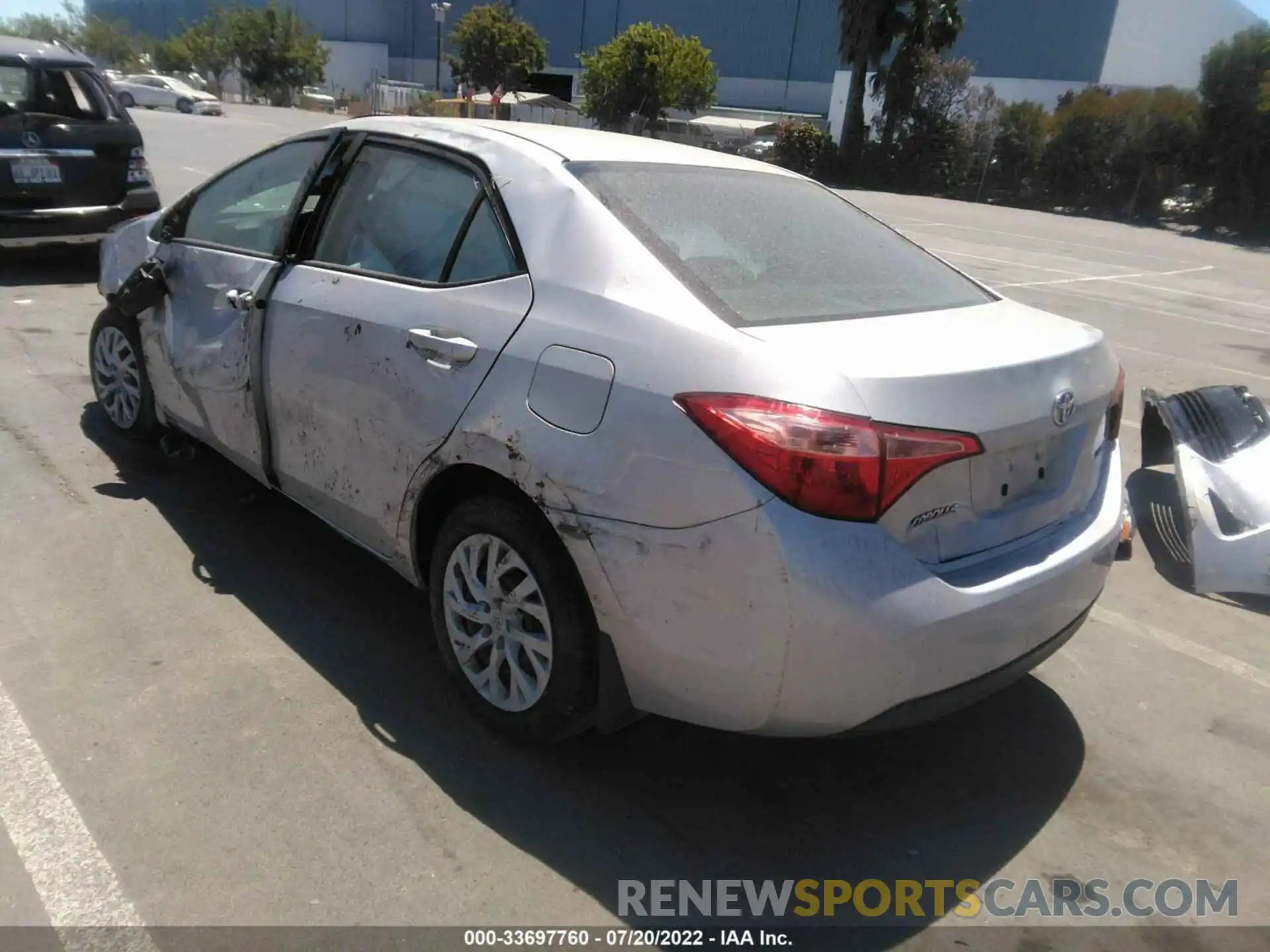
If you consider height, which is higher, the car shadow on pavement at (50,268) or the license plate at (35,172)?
the license plate at (35,172)

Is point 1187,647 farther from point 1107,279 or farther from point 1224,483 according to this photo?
point 1107,279

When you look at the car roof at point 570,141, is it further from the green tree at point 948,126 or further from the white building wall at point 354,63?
the white building wall at point 354,63

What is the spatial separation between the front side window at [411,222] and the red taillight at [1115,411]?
1802 millimetres

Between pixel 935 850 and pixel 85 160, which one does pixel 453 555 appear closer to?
pixel 935 850

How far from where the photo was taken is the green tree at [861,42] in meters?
36.4

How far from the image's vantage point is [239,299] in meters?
3.77

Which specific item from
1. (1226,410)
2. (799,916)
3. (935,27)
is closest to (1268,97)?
(935,27)

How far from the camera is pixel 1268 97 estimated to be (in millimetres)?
26859

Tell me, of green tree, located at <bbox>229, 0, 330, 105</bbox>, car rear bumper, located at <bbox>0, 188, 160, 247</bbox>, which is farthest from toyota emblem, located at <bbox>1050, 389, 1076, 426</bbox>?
green tree, located at <bbox>229, 0, 330, 105</bbox>

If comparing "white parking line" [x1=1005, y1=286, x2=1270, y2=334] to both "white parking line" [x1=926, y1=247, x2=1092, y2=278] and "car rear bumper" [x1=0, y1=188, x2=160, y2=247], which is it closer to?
"white parking line" [x1=926, y1=247, x2=1092, y2=278]

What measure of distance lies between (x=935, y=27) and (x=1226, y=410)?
36.0m

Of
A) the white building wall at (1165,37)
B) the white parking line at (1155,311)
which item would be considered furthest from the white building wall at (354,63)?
the white parking line at (1155,311)

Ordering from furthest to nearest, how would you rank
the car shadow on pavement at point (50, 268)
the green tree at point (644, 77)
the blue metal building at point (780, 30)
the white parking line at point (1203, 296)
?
the blue metal building at point (780, 30), the green tree at point (644, 77), the white parking line at point (1203, 296), the car shadow on pavement at point (50, 268)

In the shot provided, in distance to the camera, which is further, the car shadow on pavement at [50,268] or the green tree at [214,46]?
the green tree at [214,46]
